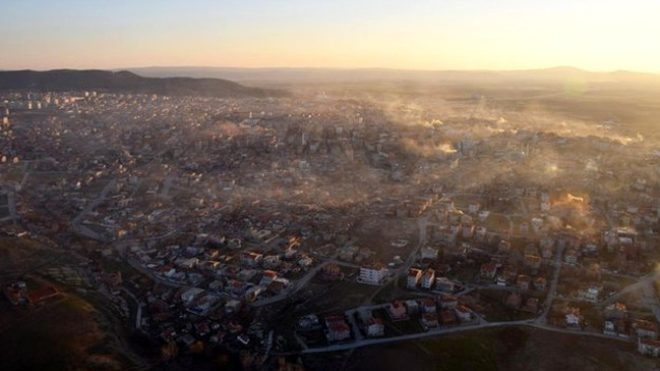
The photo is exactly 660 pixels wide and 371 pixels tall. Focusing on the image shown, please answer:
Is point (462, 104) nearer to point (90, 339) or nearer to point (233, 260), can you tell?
point (233, 260)

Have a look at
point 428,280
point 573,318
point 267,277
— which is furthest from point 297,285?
point 573,318

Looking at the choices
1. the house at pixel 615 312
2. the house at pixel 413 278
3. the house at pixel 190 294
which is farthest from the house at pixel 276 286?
the house at pixel 615 312

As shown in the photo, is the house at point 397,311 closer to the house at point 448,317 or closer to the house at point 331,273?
the house at point 448,317

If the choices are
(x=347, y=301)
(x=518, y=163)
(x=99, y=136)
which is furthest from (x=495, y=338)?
(x=99, y=136)

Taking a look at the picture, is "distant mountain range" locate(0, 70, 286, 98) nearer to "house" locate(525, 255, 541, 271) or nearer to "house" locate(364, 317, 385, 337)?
"house" locate(525, 255, 541, 271)

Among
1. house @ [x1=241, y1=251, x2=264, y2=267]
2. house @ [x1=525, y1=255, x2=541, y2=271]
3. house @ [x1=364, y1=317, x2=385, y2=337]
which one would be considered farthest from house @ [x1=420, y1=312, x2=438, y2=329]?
house @ [x1=241, y1=251, x2=264, y2=267]

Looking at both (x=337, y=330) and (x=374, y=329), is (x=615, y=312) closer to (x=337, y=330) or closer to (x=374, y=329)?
(x=374, y=329)
